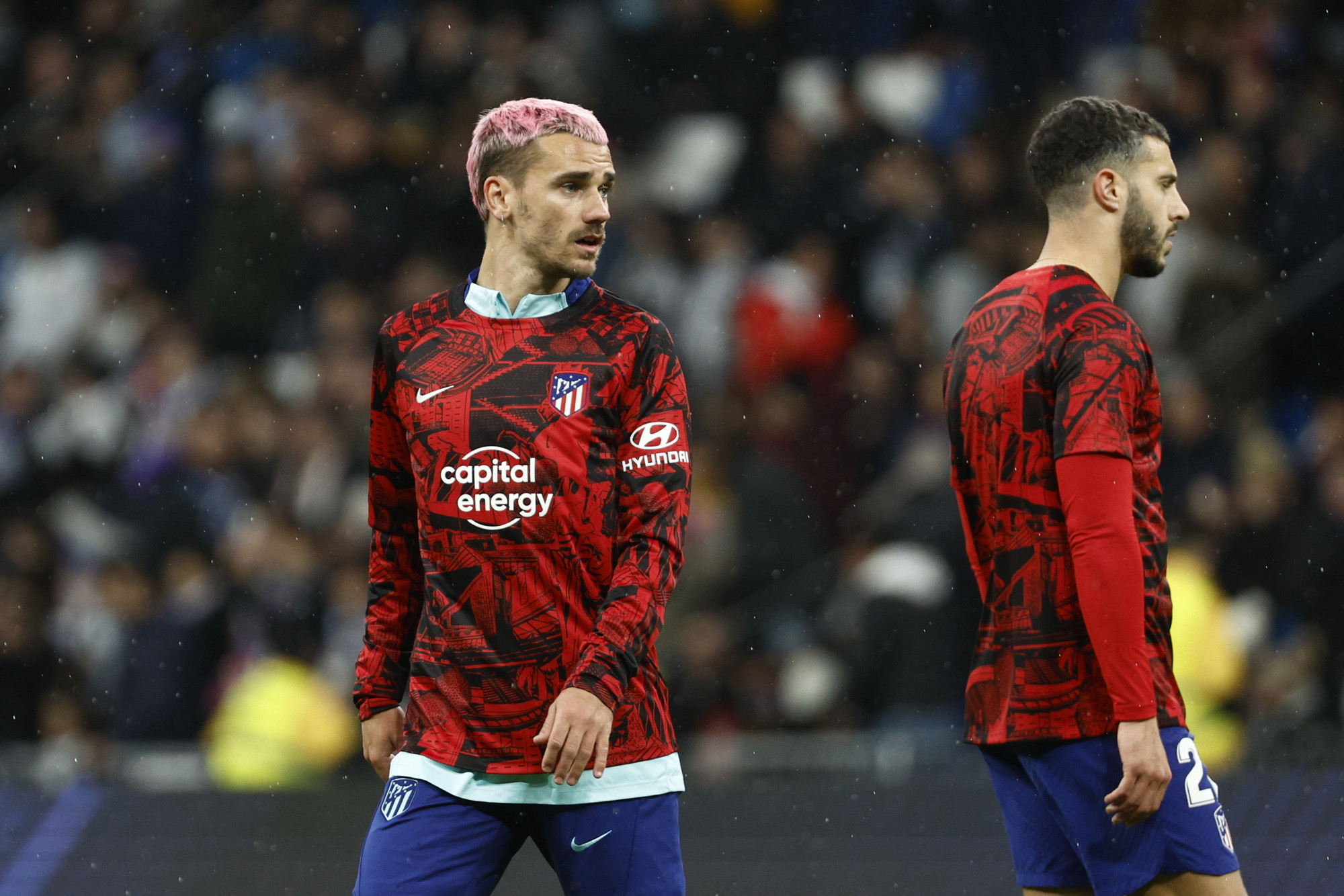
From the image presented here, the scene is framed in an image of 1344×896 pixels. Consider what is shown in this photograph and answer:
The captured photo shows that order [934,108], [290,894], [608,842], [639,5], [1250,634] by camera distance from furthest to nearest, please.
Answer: [639,5] → [934,108] → [1250,634] → [290,894] → [608,842]

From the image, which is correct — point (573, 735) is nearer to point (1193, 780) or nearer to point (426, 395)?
point (426, 395)

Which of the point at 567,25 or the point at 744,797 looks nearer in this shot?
the point at 744,797

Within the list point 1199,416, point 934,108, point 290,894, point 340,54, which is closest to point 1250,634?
point 1199,416

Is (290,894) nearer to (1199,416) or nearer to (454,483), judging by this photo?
(454,483)

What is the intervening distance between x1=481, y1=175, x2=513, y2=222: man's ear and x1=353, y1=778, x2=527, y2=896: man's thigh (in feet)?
3.40

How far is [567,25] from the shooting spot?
966 centimetres

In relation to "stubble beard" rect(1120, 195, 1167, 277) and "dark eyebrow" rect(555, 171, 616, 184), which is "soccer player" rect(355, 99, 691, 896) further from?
"stubble beard" rect(1120, 195, 1167, 277)

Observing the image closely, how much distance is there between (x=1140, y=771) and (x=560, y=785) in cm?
96

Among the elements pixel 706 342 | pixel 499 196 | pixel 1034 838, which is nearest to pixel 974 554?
pixel 1034 838

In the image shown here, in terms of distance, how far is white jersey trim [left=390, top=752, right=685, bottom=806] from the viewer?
282cm

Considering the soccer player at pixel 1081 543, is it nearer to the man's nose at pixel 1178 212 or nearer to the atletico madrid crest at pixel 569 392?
the man's nose at pixel 1178 212

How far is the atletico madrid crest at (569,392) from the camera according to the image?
2.87m

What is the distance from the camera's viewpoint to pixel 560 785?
2.81m

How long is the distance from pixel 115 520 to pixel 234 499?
0.78m
